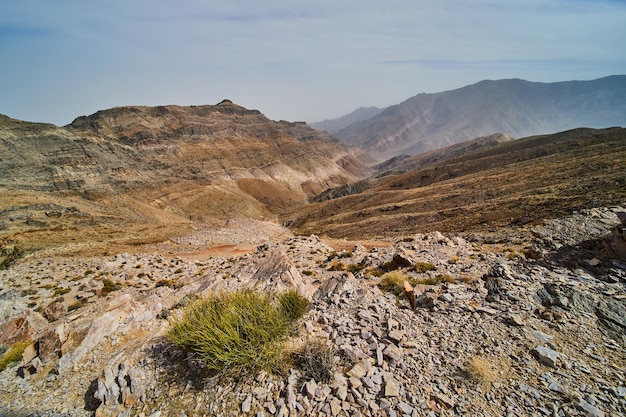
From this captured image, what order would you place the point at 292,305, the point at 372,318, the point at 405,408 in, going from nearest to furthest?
the point at 405,408 < the point at 372,318 < the point at 292,305

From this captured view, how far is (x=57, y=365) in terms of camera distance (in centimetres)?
720

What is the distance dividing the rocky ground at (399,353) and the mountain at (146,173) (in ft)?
91.6

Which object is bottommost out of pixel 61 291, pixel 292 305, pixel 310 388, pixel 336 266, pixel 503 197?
pixel 503 197

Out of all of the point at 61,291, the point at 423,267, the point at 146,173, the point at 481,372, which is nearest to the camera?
the point at 481,372

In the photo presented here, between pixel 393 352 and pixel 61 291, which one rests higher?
pixel 393 352

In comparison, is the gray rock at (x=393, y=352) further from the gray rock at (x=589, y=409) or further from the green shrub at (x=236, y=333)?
the gray rock at (x=589, y=409)

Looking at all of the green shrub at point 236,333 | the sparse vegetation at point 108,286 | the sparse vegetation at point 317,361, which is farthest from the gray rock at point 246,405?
the sparse vegetation at point 108,286

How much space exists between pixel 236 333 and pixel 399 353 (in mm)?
3393

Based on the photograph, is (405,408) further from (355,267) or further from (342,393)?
(355,267)

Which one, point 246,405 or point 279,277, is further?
point 279,277

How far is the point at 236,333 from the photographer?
5.86 meters

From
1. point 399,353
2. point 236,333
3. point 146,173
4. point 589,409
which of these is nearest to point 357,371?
point 399,353

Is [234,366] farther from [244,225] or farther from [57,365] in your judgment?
[244,225]

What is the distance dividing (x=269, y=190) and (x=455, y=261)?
79.3m
